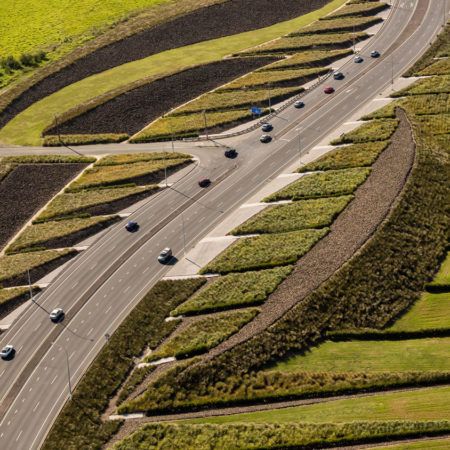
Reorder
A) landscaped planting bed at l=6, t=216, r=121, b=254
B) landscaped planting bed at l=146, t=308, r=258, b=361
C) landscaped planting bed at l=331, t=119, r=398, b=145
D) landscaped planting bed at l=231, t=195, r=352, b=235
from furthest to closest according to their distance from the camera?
landscaped planting bed at l=331, t=119, r=398, b=145, landscaped planting bed at l=6, t=216, r=121, b=254, landscaped planting bed at l=231, t=195, r=352, b=235, landscaped planting bed at l=146, t=308, r=258, b=361

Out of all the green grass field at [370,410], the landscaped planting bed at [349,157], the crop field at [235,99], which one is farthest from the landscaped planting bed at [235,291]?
the crop field at [235,99]

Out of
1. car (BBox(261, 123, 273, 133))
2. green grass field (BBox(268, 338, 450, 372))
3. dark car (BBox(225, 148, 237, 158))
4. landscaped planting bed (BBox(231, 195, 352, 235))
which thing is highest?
car (BBox(261, 123, 273, 133))

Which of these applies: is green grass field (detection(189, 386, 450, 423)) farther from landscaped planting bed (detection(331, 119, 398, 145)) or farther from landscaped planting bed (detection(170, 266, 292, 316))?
landscaped planting bed (detection(331, 119, 398, 145))

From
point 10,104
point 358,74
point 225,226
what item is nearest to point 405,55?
point 358,74

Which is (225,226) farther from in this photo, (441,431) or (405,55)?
(405,55)

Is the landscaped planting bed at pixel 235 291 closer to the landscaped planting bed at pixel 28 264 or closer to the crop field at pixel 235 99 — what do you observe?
the landscaped planting bed at pixel 28 264

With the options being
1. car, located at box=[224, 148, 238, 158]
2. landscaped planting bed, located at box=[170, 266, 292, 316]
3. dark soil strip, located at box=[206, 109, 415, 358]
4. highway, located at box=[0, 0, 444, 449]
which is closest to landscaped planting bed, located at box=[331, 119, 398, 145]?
dark soil strip, located at box=[206, 109, 415, 358]
